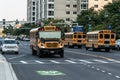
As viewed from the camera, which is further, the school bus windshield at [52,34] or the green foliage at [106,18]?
the green foliage at [106,18]

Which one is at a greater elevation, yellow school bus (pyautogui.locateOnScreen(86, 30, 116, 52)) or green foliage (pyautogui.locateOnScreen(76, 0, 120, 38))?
green foliage (pyautogui.locateOnScreen(76, 0, 120, 38))

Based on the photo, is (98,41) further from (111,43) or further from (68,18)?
(68,18)

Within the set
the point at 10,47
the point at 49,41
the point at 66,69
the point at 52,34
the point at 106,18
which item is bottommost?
the point at 66,69

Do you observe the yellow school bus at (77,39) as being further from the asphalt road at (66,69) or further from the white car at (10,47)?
the asphalt road at (66,69)

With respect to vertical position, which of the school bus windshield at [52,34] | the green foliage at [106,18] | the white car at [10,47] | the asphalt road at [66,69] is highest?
the green foliage at [106,18]

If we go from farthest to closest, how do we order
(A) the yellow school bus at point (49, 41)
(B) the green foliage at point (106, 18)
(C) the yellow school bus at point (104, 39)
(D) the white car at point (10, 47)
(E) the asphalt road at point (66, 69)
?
1. (B) the green foliage at point (106, 18)
2. (C) the yellow school bus at point (104, 39)
3. (D) the white car at point (10, 47)
4. (A) the yellow school bus at point (49, 41)
5. (E) the asphalt road at point (66, 69)

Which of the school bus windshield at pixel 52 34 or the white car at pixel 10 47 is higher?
the school bus windshield at pixel 52 34

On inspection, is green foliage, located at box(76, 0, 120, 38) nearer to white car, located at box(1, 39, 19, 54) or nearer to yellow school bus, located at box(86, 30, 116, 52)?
yellow school bus, located at box(86, 30, 116, 52)

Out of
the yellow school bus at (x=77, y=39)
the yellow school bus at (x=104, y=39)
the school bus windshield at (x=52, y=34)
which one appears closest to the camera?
the school bus windshield at (x=52, y=34)

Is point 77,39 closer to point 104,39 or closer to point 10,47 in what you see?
point 104,39

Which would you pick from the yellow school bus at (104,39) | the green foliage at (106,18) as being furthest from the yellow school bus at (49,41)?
the green foliage at (106,18)

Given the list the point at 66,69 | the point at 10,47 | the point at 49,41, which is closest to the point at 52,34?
the point at 49,41

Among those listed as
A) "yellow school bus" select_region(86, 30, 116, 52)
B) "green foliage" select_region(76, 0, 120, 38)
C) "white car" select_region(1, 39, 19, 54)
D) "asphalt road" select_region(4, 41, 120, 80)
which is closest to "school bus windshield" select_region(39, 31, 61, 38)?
"asphalt road" select_region(4, 41, 120, 80)

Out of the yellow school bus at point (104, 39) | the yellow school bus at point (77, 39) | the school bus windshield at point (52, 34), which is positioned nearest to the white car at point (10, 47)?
the school bus windshield at point (52, 34)
